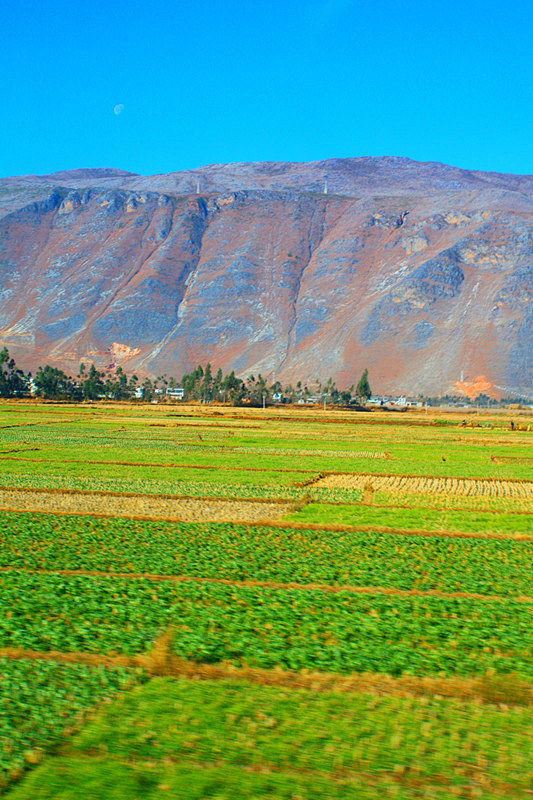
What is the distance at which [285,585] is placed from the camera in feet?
41.0

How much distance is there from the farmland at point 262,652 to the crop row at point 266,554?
0.28 ft

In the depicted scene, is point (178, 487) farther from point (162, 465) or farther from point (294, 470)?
point (294, 470)

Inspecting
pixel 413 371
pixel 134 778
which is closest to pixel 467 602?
pixel 134 778

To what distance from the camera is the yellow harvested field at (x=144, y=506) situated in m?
20.8

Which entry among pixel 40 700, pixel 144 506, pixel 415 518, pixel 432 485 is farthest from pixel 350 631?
pixel 432 485

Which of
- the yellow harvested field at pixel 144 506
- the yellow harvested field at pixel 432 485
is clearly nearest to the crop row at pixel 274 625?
the yellow harvested field at pixel 144 506

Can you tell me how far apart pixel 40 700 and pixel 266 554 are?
8237mm

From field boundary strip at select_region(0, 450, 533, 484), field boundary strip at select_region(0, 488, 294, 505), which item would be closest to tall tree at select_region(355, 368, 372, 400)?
field boundary strip at select_region(0, 450, 533, 484)

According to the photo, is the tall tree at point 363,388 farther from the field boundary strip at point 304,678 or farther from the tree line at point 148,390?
the field boundary strip at point 304,678

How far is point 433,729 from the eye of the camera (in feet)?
23.6

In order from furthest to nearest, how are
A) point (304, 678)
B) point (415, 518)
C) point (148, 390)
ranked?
1. point (148, 390)
2. point (415, 518)
3. point (304, 678)

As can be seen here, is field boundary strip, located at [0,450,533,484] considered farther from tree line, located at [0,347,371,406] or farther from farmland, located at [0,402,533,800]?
tree line, located at [0,347,371,406]

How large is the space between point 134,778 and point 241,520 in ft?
45.8

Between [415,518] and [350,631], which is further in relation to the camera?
[415,518]
